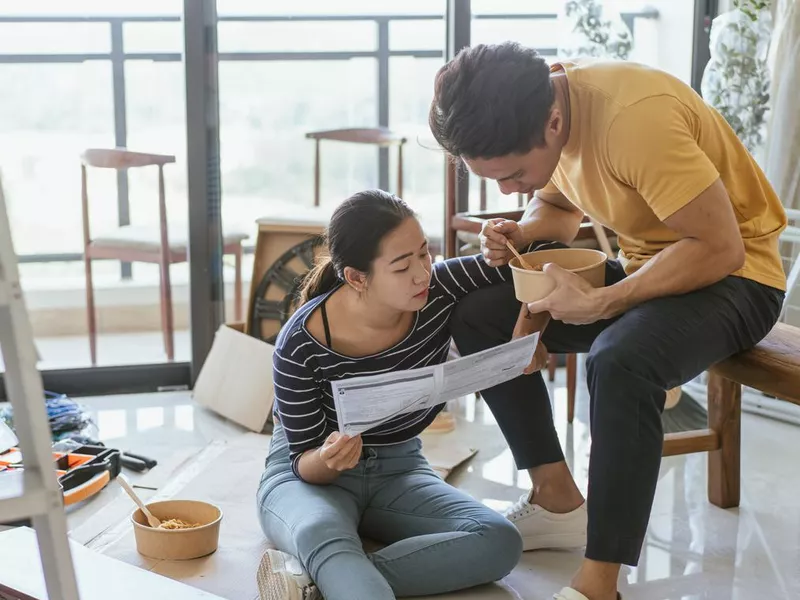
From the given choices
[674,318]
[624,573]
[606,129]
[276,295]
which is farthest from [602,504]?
[276,295]

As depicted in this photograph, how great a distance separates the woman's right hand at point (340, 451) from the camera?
1.78 m

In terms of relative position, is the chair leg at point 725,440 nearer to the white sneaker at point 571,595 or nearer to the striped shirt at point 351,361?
the striped shirt at point 351,361

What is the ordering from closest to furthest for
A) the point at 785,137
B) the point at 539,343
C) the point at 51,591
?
the point at 51,591 < the point at 539,343 < the point at 785,137

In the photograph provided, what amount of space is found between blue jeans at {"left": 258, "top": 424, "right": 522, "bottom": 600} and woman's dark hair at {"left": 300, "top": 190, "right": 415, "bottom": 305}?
1.32 ft

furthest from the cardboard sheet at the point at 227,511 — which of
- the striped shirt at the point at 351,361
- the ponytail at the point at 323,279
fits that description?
the ponytail at the point at 323,279

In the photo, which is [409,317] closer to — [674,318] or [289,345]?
[289,345]

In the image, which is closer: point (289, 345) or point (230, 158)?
point (289, 345)

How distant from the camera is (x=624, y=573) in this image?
2.03 meters

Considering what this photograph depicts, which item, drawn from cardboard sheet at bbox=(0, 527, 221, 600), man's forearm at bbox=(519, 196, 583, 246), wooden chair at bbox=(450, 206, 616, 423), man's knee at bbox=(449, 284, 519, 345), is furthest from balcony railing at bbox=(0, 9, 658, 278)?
cardboard sheet at bbox=(0, 527, 221, 600)

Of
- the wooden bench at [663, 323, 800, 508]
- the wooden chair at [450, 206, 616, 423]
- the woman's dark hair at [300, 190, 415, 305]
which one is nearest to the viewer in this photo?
the woman's dark hair at [300, 190, 415, 305]

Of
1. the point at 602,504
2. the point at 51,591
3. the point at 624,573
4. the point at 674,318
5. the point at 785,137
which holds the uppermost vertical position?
the point at 785,137

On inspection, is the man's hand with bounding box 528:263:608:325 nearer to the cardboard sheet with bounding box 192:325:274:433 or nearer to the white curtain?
the cardboard sheet with bounding box 192:325:274:433

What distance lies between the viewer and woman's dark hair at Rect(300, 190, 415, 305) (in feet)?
6.03

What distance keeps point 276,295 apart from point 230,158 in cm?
48
